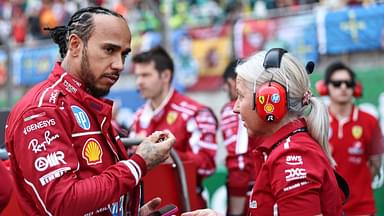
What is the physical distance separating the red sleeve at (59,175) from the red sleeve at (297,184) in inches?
23.6

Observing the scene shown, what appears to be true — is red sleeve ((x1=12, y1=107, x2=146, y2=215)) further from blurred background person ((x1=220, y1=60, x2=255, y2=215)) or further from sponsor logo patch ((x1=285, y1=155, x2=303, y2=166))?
blurred background person ((x1=220, y1=60, x2=255, y2=215))

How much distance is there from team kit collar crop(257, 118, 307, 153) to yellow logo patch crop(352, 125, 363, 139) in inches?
139

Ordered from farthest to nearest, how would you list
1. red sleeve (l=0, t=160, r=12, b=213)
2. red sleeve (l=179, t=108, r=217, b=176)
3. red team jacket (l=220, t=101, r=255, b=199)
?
red team jacket (l=220, t=101, r=255, b=199)
red sleeve (l=179, t=108, r=217, b=176)
red sleeve (l=0, t=160, r=12, b=213)

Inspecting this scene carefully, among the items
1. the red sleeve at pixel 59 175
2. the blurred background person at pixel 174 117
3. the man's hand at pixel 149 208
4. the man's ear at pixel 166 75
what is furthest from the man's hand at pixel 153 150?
the man's ear at pixel 166 75

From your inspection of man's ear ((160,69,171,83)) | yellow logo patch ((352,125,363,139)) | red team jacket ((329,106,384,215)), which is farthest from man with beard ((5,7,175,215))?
yellow logo patch ((352,125,363,139))

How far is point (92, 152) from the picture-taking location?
3184mm

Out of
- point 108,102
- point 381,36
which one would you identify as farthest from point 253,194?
point 381,36

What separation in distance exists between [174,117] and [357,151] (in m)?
1.66

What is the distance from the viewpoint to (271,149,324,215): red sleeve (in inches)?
116

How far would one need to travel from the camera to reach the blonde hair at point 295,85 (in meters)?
3.22

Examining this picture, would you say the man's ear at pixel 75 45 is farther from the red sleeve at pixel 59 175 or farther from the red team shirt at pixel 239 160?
the red team shirt at pixel 239 160

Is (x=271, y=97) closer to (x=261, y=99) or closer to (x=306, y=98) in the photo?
(x=261, y=99)

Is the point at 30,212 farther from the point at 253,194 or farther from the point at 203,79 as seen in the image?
the point at 203,79

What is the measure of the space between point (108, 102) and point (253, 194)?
751 mm
